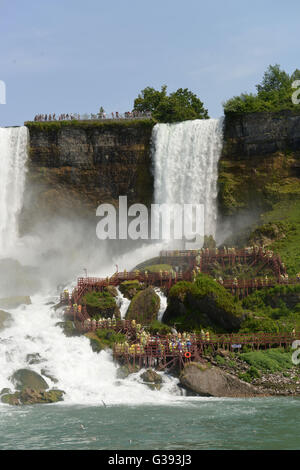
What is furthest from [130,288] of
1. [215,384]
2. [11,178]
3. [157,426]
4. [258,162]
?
[11,178]

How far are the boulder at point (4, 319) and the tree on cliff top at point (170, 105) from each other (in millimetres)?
39498

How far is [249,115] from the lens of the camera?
61.2 m

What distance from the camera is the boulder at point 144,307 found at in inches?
1660

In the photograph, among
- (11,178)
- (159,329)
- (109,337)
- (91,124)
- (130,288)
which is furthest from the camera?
(11,178)

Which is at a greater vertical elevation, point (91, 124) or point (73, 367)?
point (91, 124)

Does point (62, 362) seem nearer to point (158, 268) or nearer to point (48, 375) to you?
point (48, 375)

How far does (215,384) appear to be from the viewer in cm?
3312

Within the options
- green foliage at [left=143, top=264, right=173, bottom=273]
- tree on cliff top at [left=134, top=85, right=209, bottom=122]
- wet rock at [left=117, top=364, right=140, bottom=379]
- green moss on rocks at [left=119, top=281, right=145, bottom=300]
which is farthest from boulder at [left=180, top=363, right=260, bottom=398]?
tree on cliff top at [left=134, top=85, right=209, bottom=122]

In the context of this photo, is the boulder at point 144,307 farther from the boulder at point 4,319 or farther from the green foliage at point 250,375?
the green foliage at point 250,375

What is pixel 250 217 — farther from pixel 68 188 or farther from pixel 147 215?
pixel 68 188

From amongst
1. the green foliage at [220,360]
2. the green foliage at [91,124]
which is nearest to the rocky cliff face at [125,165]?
the green foliage at [91,124]

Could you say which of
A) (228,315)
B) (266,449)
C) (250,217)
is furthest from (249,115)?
(266,449)

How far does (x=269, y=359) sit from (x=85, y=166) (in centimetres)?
3765

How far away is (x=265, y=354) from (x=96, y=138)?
3720 cm
